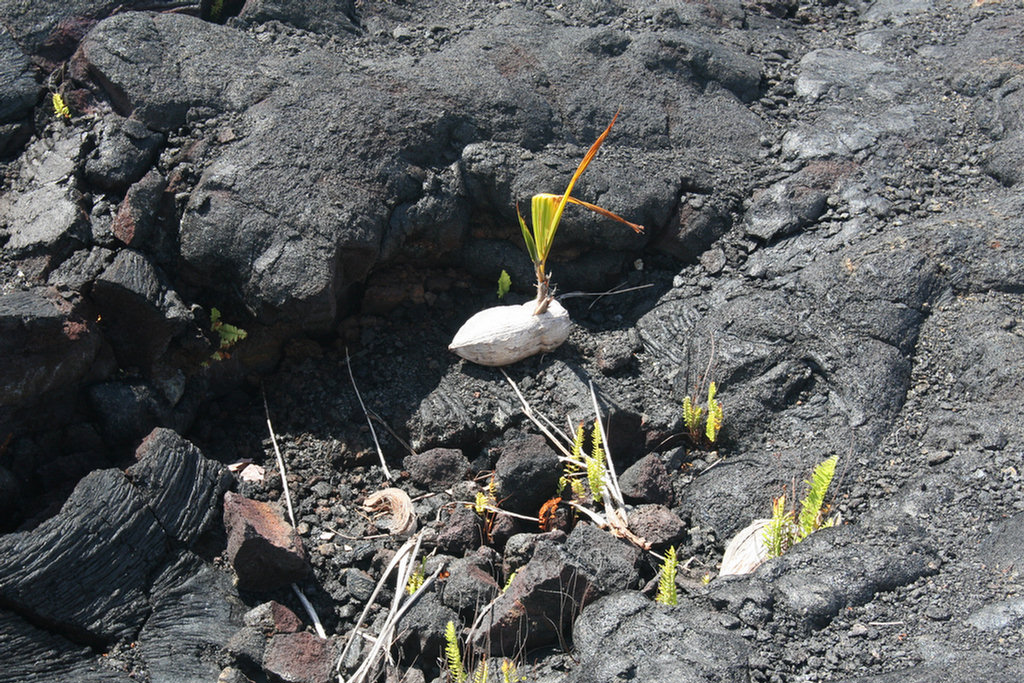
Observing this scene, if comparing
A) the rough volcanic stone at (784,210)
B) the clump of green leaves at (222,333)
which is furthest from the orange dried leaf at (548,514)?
the rough volcanic stone at (784,210)

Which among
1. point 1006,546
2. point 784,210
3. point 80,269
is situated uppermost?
point 80,269

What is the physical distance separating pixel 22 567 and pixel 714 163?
372 cm

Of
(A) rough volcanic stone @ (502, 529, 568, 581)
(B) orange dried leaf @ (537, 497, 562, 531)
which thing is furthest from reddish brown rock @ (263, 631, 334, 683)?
(B) orange dried leaf @ (537, 497, 562, 531)

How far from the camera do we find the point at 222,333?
154 inches

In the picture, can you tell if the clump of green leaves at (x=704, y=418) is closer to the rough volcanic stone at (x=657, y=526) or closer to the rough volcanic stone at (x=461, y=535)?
the rough volcanic stone at (x=657, y=526)

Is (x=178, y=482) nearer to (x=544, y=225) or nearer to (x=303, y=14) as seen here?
(x=544, y=225)

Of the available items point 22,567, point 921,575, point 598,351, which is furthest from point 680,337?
point 22,567

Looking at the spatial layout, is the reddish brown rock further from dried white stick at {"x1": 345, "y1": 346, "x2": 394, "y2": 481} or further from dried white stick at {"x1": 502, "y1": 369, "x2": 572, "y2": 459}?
dried white stick at {"x1": 502, "y1": 369, "x2": 572, "y2": 459}

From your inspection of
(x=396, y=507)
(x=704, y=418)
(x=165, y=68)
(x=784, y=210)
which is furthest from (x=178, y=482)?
(x=784, y=210)

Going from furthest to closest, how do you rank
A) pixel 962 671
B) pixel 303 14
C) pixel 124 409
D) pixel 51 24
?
pixel 303 14 < pixel 51 24 < pixel 124 409 < pixel 962 671

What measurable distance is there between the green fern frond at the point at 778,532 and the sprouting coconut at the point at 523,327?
4.59 ft

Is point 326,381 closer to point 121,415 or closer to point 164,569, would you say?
point 121,415

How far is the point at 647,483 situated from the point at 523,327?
0.97 meters

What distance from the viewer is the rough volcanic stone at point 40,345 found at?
3271 millimetres
